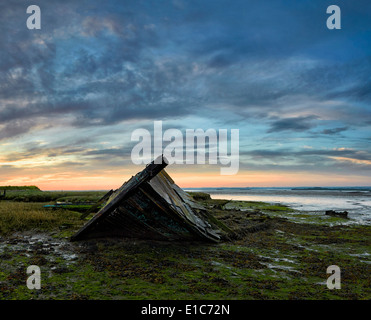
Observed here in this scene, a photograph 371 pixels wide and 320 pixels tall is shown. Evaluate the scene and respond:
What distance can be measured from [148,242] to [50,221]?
22.3ft

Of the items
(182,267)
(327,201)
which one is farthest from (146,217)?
(327,201)

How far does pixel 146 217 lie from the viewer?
27.6 ft

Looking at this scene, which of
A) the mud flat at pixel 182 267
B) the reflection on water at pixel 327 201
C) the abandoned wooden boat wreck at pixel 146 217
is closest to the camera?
the mud flat at pixel 182 267

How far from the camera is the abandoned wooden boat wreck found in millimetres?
7879

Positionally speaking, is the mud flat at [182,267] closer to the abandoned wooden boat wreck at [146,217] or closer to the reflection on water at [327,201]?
the abandoned wooden boat wreck at [146,217]

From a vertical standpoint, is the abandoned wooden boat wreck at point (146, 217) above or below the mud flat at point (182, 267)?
above

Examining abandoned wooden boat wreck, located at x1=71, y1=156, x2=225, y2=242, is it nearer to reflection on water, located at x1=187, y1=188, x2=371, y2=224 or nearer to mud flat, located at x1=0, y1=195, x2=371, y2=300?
mud flat, located at x1=0, y1=195, x2=371, y2=300

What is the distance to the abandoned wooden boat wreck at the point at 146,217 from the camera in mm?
7879

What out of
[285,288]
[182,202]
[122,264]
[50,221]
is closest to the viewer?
[285,288]

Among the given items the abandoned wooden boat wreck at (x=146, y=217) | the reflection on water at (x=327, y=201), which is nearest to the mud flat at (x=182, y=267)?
the abandoned wooden boat wreck at (x=146, y=217)
